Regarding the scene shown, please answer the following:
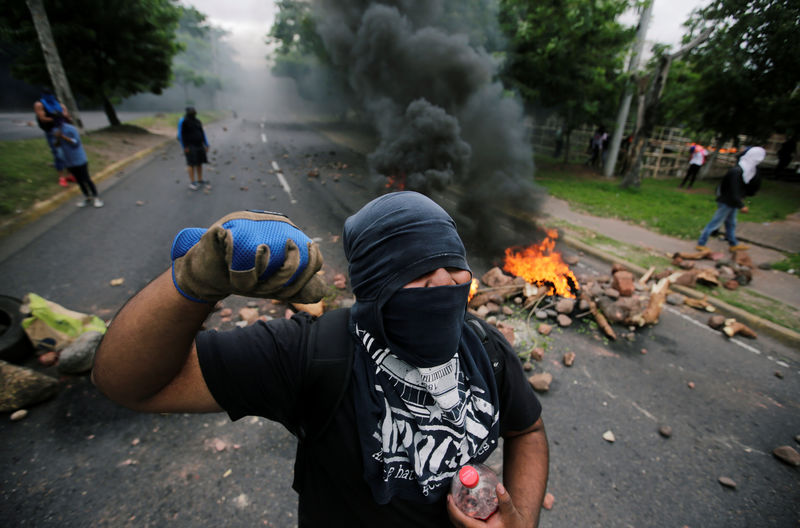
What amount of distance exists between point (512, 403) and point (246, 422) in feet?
7.64

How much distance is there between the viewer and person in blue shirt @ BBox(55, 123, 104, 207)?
6625mm

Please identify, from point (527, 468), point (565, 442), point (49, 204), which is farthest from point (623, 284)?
point (49, 204)

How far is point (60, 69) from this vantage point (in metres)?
11.4

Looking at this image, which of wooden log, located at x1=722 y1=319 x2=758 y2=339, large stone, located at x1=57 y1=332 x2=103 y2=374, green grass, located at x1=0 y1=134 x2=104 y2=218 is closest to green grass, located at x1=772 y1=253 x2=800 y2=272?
wooden log, located at x1=722 y1=319 x2=758 y2=339

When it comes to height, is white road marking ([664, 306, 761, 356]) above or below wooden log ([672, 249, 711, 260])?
below

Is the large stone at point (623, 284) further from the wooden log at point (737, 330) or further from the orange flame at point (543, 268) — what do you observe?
the wooden log at point (737, 330)

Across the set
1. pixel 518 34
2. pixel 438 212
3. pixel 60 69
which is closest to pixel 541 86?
pixel 518 34

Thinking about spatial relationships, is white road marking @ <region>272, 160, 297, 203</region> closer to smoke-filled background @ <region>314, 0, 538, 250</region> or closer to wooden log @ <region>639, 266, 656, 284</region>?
smoke-filled background @ <region>314, 0, 538, 250</region>

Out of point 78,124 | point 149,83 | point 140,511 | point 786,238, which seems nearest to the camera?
point 140,511

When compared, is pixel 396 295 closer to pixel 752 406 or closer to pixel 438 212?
pixel 438 212

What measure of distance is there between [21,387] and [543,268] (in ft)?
18.9

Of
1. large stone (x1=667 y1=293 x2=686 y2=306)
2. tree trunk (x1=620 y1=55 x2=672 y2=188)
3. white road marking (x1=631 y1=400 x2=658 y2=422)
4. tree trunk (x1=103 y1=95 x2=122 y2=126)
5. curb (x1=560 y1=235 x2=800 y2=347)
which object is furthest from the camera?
tree trunk (x1=103 y1=95 x2=122 y2=126)

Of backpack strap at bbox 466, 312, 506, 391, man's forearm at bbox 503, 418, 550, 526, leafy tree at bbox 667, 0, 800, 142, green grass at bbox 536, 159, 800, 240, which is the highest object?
leafy tree at bbox 667, 0, 800, 142

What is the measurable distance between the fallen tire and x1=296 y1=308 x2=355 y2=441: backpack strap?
3.57m
